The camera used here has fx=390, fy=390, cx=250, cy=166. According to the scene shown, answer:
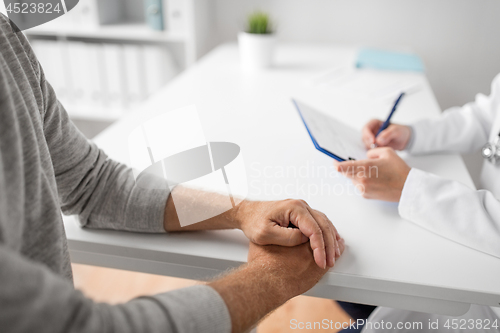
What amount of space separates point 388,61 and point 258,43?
53cm

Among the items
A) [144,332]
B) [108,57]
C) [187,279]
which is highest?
[108,57]

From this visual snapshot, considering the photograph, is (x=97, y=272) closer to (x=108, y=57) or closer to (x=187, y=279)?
(x=108, y=57)

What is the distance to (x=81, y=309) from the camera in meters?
0.35

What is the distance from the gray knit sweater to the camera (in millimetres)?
325

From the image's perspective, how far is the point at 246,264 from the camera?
0.55m

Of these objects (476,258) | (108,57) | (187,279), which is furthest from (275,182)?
(108,57)

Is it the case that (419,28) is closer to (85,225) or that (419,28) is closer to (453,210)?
(453,210)

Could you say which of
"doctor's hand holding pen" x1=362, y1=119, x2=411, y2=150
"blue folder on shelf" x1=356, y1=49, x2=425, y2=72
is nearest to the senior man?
"doctor's hand holding pen" x1=362, y1=119, x2=411, y2=150

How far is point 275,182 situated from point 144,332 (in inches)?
17.6

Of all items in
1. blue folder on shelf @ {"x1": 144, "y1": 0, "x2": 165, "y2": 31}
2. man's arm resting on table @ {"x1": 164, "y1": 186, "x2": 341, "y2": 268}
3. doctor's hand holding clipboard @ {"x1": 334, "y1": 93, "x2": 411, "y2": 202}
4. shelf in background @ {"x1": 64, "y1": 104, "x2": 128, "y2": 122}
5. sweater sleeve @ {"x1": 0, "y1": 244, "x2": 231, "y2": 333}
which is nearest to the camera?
sweater sleeve @ {"x1": 0, "y1": 244, "x2": 231, "y2": 333}

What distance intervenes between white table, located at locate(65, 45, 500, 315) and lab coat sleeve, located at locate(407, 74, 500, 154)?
3 centimetres

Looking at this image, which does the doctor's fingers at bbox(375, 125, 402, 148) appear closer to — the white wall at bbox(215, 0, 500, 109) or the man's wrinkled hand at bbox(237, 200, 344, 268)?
the man's wrinkled hand at bbox(237, 200, 344, 268)

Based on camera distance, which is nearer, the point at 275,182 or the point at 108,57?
the point at 275,182

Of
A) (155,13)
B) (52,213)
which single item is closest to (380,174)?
(52,213)
